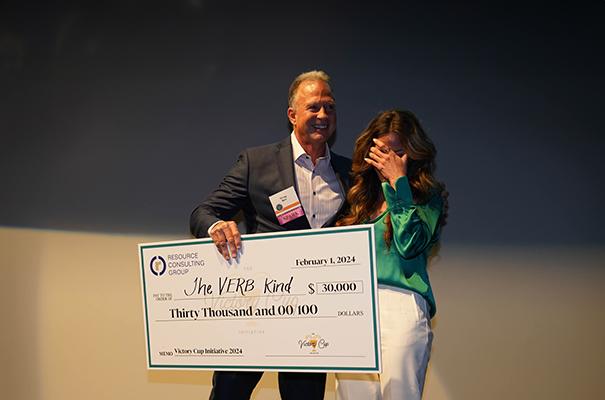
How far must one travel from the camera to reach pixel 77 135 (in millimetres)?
3672

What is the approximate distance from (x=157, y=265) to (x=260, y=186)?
1.96 ft

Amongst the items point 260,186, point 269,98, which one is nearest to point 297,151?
point 260,186

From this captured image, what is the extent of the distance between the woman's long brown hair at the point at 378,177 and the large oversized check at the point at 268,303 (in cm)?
33

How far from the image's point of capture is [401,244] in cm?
206

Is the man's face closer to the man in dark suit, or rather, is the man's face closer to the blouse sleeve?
the man in dark suit

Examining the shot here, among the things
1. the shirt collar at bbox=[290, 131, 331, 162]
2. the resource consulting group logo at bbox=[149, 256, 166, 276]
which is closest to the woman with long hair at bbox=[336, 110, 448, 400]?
the shirt collar at bbox=[290, 131, 331, 162]

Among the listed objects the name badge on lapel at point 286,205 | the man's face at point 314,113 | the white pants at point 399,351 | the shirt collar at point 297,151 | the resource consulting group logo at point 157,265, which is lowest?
the white pants at point 399,351

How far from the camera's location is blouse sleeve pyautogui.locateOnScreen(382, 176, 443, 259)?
6.72 feet

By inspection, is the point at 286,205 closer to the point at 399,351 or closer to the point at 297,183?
the point at 297,183

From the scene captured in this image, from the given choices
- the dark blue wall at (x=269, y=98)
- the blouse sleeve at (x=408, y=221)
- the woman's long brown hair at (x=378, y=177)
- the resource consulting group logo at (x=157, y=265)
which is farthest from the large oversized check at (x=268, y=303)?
the dark blue wall at (x=269, y=98)

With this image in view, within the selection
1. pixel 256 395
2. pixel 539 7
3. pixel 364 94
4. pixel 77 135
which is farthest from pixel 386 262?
pixel 77 135

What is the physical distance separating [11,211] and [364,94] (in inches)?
88.3

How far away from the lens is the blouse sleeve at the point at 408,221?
2.05 meters

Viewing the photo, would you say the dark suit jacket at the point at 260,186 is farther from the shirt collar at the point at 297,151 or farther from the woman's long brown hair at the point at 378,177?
the woman's long brown hair at the point at 378,177
